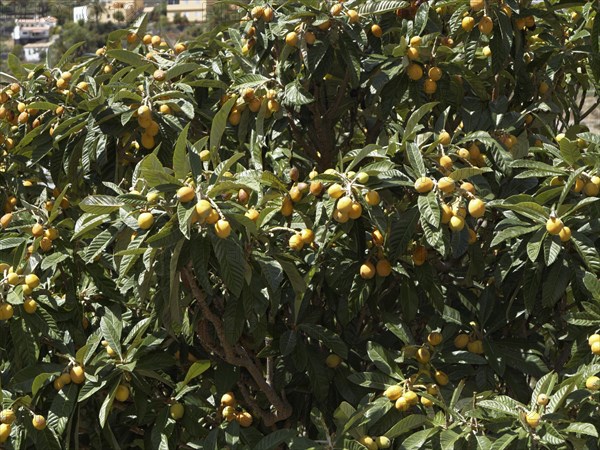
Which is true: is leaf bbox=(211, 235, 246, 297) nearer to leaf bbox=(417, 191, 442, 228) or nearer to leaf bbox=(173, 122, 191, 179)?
leaf bbox=(173, 122, 191, 179)

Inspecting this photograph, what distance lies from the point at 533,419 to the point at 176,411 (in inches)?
36.9

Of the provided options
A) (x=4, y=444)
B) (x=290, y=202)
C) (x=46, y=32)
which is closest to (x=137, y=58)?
(x=290, y=202)

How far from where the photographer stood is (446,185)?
1.99 metres

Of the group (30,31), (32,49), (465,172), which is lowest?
(32,49)

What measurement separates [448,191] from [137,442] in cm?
128

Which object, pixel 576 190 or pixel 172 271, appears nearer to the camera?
pixel 172 271

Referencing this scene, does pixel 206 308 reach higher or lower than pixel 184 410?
higher

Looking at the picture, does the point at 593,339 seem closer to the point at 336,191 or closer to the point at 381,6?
the point at 336,191

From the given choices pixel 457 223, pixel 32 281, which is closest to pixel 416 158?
pixel 457 223

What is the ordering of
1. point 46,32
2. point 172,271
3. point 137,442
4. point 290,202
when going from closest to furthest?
1. point 172,271
2. point 290,202
3. point 137,442
4. point 46,32

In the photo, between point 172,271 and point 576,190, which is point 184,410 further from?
point 576,190

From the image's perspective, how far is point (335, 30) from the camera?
2.49m

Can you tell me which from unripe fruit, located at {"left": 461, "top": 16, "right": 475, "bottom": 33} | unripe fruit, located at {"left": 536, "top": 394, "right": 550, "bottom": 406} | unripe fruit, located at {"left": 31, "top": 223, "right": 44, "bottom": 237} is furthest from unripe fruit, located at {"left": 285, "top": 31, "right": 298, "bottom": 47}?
unripe fruit, located at {"left": 536, "top": 394, "right": 550, "bottom": 406}

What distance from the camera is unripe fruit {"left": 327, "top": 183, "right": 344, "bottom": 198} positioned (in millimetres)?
1981
